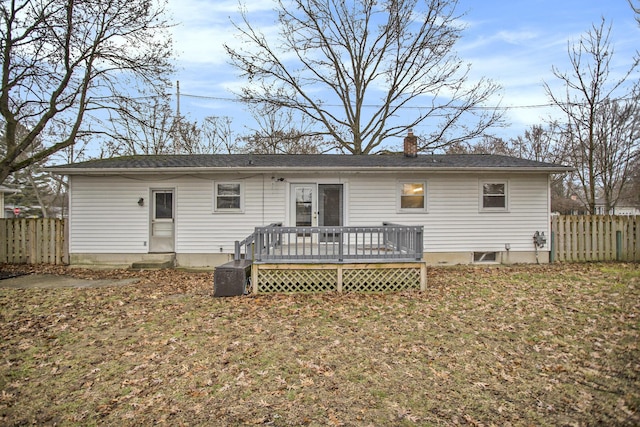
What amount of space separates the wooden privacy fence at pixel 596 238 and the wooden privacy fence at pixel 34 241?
16232mm

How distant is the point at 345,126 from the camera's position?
70.4 ft

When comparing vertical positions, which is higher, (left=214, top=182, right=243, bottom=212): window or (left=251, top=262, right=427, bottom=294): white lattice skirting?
(left=214, top=182, right=243, bottom=212): window

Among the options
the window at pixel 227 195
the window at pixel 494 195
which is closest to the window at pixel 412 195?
the window at pixel 494 195

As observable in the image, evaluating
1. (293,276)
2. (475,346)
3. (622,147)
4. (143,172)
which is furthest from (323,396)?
(622,147)

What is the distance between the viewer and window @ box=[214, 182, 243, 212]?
11.4 metres

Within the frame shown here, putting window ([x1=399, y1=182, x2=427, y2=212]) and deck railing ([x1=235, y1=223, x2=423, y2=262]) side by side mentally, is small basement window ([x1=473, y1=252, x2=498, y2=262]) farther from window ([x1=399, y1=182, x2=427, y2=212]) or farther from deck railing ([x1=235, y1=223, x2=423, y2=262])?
deck railing ([x1=235, y1=223, x2=423, y2=262])

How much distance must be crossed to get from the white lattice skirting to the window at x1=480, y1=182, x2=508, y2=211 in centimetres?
491

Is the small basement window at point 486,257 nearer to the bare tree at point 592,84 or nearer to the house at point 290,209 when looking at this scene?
the house at point 290,209

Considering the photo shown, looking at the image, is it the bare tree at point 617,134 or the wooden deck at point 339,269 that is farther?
the bare tree at point 617,134

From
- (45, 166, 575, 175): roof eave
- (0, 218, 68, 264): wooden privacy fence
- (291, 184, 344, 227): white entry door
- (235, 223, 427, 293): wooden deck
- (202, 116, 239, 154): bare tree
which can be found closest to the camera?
(235, 223, 427, 293): wooden deck

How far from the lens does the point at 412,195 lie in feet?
37.7

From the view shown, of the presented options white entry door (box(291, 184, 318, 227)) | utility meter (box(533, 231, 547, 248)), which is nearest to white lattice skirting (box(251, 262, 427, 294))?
white entry door (box(291, 184, 318, 227))

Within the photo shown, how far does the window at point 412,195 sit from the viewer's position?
11477 mm

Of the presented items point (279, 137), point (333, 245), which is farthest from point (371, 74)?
point (333, 245)
